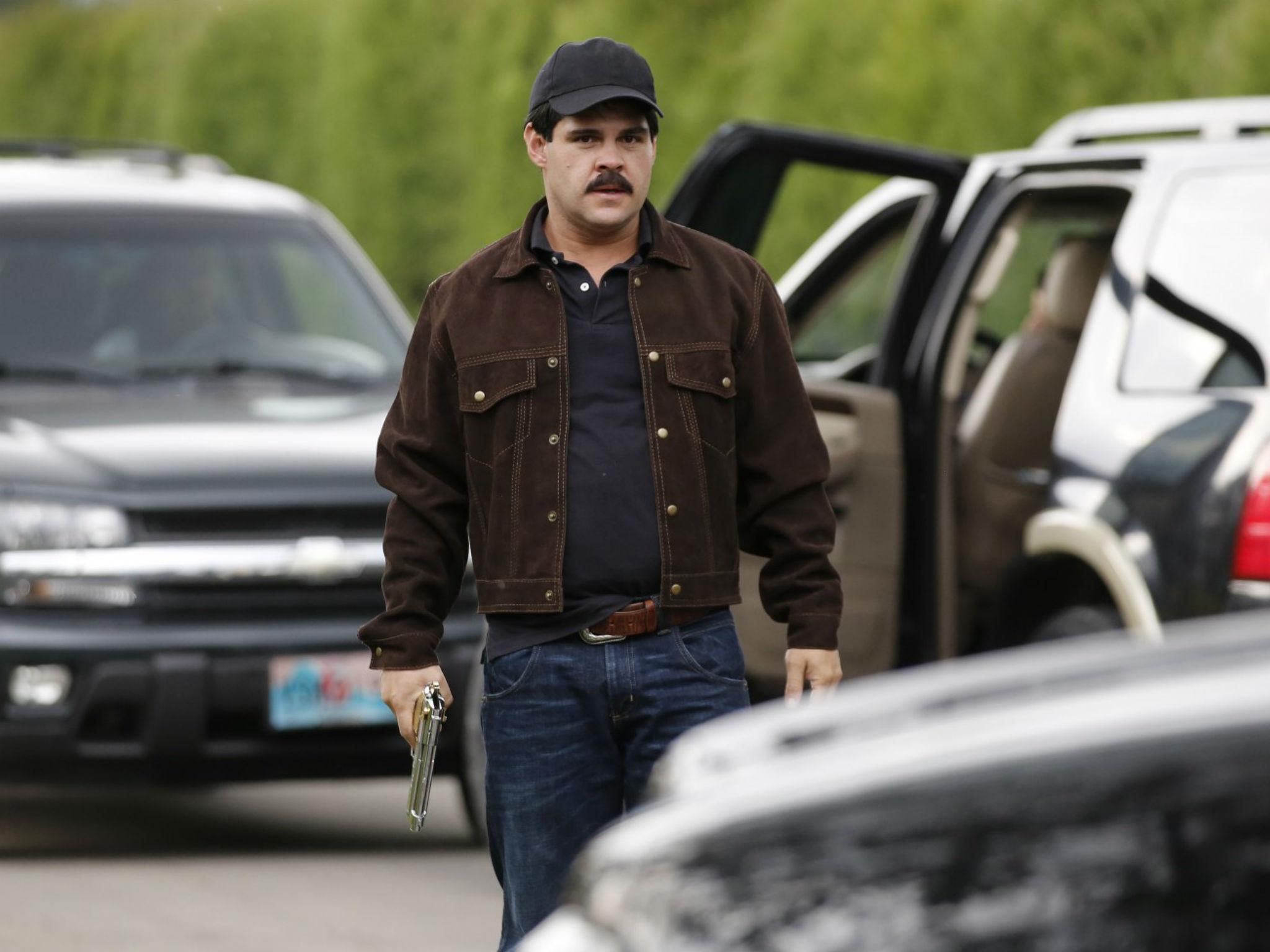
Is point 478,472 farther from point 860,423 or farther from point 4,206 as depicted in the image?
point 4,206

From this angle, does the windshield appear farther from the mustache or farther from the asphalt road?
the mustache

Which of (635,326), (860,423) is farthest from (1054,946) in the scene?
(860,423)

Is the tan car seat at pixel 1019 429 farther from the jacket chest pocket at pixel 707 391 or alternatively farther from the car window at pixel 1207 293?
the jacket chest pocket at pixel 707 391

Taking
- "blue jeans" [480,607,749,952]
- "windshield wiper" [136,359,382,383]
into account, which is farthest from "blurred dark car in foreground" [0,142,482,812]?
"blue jeans" [480,607,749,952]

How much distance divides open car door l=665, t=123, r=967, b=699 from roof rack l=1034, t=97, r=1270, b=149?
0.53 meters

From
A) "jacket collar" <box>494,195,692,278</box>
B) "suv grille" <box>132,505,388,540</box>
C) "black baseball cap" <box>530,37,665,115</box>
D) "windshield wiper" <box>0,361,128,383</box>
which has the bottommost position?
"suv grille" <box>132,505,388,540</box>

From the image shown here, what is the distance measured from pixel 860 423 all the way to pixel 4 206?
3.34m

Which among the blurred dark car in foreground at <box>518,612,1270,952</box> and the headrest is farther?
the headrest

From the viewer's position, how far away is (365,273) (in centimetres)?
870

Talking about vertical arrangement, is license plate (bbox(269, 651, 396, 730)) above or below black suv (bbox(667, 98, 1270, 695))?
below

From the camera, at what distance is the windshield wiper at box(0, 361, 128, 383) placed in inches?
309

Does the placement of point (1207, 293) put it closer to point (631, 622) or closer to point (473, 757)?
point (631, 622)

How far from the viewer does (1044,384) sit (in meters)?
6.64

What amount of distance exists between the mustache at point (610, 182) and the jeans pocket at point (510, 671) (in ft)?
2.36
